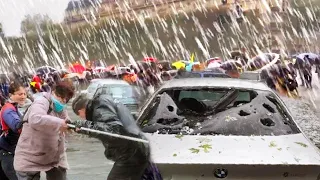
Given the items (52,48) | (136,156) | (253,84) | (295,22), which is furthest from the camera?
(52,48)

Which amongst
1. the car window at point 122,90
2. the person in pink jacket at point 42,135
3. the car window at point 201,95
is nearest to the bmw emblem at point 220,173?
the person in pink jacket at point 42,135

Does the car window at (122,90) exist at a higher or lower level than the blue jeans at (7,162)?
lower

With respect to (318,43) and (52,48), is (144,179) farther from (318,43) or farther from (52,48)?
(52,48)

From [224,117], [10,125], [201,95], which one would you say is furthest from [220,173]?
[201,95]

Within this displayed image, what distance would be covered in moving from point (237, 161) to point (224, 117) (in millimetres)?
1259

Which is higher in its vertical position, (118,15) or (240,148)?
(240,148)

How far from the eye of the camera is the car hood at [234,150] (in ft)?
14.8

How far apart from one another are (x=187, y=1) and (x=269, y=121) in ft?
310

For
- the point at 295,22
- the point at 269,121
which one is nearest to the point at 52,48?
the point at 295,22

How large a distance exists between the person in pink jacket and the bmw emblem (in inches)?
48.1

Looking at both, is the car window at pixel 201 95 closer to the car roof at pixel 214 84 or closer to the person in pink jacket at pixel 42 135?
the car roof at pixel 214 84

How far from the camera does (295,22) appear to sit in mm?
81188

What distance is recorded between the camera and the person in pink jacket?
483cm

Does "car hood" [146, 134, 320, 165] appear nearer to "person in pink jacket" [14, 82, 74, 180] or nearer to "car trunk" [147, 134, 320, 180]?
"car trunk" [147, 134, 320, 180]
